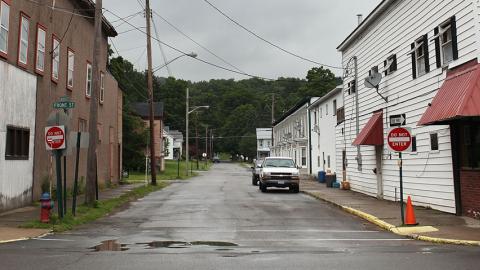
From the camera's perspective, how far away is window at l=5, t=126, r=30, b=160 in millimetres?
17422

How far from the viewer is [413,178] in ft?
62.5

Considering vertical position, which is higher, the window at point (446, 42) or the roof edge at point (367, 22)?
the roof edge at point (367, 22)

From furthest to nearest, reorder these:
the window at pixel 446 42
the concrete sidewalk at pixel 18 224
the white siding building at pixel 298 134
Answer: the white siding building at pixel 298 134 < the window at pixel 446 42 < the concrete sidewalk at pixel 18 224

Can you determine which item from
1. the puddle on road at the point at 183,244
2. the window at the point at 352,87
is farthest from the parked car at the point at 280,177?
the puddle on road at the point at 183,244

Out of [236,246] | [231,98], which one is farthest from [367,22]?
[231,98]

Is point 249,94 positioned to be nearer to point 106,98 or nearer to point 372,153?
point 106,98

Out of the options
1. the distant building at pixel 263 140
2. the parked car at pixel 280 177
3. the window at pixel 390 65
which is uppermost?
the distant building at pixel 263 140

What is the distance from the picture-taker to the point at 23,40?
18.7 metres

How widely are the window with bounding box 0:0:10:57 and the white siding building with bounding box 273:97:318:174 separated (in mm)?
33971

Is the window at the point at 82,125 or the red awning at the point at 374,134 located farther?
the window at the point at 82,125

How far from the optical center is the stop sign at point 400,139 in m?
13.9

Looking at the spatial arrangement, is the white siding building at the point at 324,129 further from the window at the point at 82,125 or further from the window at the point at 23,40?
the window at the point at 23,40

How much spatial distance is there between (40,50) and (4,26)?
337 cm

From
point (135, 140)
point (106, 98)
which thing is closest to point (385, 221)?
point (106, 98)
